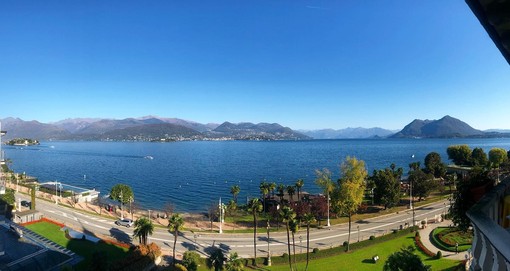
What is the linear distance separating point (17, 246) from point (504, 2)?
40147mm

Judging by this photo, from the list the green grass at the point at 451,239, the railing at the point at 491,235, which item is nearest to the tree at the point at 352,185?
the green grass at the point at 451,239

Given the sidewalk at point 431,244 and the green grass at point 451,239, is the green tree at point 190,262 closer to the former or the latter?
the sidewalk at point 431,244

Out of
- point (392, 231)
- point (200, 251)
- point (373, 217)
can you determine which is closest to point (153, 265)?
point (200, 251)

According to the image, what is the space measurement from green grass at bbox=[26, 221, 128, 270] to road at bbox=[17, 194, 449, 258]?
4.06m

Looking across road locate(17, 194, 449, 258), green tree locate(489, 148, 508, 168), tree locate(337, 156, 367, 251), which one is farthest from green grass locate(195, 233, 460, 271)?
green tree locate(489, 148, 508, 168)

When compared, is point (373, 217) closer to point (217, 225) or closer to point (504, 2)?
point (217, 225)

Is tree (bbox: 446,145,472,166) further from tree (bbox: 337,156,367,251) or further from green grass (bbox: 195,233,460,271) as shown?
green grass (bbox: 195,233,460,271)

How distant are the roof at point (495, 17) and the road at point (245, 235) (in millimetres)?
37426

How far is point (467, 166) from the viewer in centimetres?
9662

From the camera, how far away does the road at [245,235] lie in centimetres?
4044

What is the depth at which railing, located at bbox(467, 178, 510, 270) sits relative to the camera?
3301 millimetres

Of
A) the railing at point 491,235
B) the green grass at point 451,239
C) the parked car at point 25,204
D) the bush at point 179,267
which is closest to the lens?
the railing at point 491,235

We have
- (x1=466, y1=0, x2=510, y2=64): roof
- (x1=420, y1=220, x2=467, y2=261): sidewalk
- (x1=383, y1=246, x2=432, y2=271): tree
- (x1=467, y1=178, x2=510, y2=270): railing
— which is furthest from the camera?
(x1=420, y1=220, x2=467, y2=261): sidewalk

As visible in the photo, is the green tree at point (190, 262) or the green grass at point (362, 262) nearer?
the green tree at point (190, 262)
